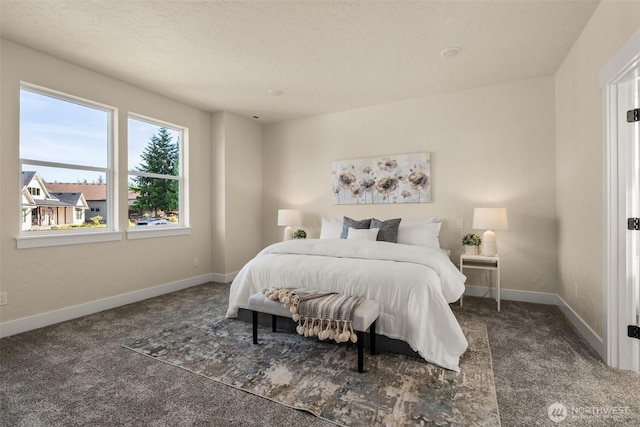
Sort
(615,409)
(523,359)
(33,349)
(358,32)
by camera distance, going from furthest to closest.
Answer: (358,32)
(33,349)
(523,359)
(615,409)

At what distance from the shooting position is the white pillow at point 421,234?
3707mm

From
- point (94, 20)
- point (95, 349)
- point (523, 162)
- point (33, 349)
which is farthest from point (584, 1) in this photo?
point (33, 349)

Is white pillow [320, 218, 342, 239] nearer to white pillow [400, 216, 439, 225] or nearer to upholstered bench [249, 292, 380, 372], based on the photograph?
white pillow [400, 216, 439, 225]

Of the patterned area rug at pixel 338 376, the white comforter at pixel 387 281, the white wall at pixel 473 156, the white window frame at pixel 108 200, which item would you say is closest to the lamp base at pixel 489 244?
the white wall at pixel 473 156

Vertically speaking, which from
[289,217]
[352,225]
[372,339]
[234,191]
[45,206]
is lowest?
[372,339]

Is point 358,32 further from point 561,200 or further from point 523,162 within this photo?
point 561,200

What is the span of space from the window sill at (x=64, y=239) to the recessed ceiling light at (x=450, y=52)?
418cm

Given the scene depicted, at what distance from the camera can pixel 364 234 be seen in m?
3.74

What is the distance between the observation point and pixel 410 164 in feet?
14.3

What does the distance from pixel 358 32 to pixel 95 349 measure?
3528 millimetres

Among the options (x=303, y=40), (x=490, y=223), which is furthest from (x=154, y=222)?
(x=490, y=223)

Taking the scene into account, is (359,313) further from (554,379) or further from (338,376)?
(554,379)

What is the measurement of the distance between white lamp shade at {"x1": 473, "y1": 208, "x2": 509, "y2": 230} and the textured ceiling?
162 centimetres

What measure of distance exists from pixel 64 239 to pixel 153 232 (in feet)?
3.33
